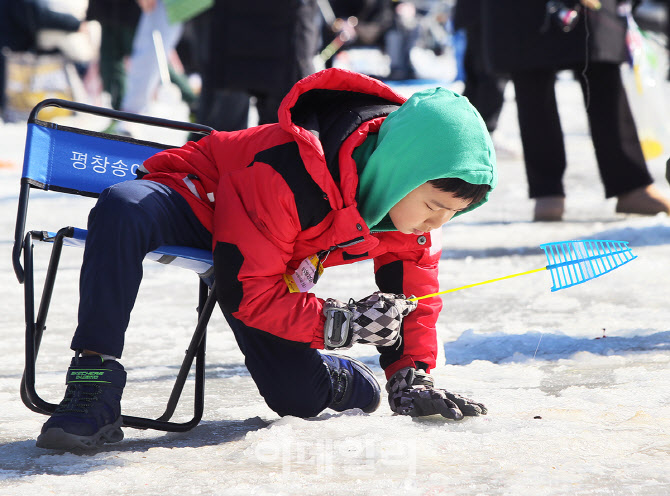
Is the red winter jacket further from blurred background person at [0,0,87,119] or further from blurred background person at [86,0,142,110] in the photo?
blurred background person at [0,0,87,119]

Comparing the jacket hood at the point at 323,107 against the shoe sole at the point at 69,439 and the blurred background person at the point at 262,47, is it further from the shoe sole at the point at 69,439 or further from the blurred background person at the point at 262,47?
the blurred background person at the point at 262,47

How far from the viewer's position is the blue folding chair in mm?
1983

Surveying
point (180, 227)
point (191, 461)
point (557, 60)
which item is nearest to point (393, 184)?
point (180, 227)

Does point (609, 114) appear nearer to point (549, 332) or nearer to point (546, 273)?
point (546, 273)

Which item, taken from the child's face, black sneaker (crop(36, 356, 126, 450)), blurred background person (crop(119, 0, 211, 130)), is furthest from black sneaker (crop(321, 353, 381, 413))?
blurred background person (crop(119, 0, 211, 130))

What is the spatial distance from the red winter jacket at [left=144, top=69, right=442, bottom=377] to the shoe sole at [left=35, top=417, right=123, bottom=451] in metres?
0.36

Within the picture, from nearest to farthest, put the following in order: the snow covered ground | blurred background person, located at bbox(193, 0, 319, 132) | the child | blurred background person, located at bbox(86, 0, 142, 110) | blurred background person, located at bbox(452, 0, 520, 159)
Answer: the snow covered ground, the child, blurred background person, located at bbox(193, 0, 319, 132), blurred background person, located at bbox(452, 0, 520, 159), blurred background person, located at bbox(86, 0, 142, 110)

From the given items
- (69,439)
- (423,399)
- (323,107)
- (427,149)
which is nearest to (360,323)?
(423,399)

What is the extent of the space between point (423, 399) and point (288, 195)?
54 cm

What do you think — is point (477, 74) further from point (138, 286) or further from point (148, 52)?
point (138, 286)

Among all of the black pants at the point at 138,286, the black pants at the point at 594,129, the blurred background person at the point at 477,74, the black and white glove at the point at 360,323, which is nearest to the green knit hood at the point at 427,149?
the black and white glove at the point at 360,323

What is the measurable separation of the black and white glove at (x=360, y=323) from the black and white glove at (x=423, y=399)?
171 millimetres

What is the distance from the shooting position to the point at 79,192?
2322mm

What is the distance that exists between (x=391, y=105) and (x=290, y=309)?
55 centimetres
